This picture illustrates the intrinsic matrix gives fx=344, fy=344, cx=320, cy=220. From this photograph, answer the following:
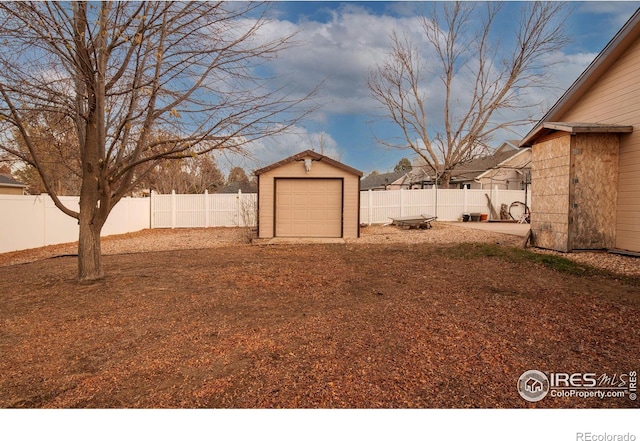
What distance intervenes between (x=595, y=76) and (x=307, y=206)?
836cm

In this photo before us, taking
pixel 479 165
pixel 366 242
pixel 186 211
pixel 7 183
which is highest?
pixel 479 165

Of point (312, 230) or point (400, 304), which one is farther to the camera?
point (312, 230)

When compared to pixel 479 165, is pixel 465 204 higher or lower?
lower

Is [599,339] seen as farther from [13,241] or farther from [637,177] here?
[13,241]

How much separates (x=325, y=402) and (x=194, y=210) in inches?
643

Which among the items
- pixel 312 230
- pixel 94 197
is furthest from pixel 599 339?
pixel 312 230

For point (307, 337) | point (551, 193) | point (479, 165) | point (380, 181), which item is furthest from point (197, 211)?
point (380, 181)

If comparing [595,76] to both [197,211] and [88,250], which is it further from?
Result: [197,211]

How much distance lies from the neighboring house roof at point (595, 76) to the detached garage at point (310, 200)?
539 centimetres

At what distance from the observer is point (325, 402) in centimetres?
215

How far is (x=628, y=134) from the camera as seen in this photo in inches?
294

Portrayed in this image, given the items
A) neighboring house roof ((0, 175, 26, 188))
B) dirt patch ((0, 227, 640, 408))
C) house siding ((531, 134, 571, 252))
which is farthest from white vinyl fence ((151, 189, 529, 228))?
dirt patch ((0, 227, 640, 408))

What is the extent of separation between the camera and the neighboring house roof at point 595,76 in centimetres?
711

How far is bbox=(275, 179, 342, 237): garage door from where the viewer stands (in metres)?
11.6
